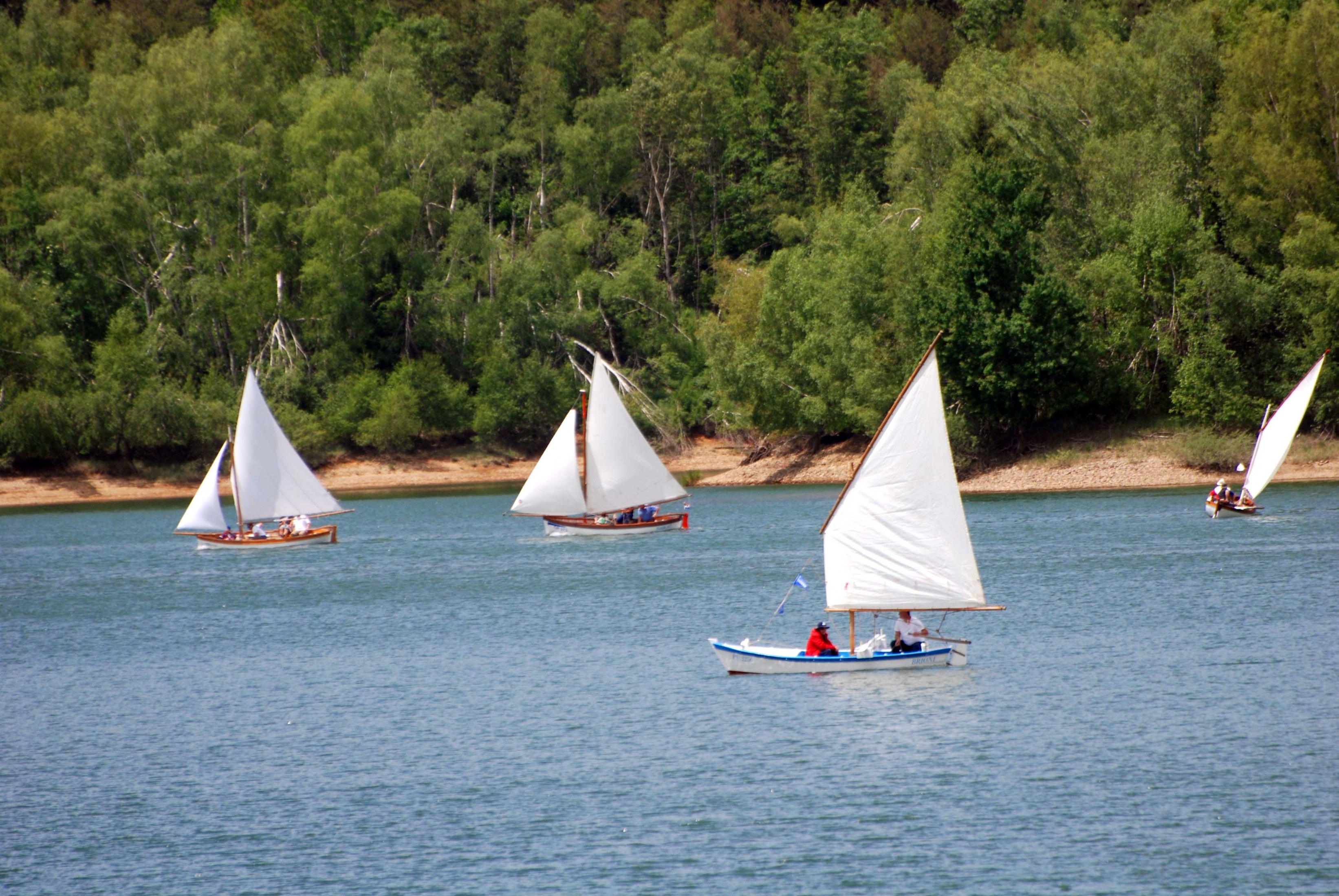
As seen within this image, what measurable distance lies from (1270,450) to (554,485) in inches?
1361

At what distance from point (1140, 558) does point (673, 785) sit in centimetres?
3371

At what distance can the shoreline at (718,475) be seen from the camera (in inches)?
3376

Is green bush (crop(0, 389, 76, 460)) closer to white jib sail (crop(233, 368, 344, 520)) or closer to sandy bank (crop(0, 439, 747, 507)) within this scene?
sandy bank (crop(0, 439, 747, 507))

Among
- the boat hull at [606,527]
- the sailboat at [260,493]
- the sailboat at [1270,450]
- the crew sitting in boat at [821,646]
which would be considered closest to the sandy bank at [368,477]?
the sailboat at [260,493]

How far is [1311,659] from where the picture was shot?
35250 millimetres

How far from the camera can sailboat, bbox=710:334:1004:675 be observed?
34719mm

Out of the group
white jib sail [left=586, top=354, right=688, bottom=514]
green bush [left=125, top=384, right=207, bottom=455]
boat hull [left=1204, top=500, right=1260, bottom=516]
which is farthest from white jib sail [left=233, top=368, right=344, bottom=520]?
boat hull [left=1204, top=500, right=1260, bottom=516]

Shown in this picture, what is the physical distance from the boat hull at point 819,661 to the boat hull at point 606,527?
127 feet

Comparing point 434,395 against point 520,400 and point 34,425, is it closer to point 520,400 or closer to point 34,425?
point 520,400

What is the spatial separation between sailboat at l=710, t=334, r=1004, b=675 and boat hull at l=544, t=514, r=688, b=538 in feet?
131

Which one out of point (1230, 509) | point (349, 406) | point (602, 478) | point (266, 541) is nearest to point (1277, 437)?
point (1230, 509)

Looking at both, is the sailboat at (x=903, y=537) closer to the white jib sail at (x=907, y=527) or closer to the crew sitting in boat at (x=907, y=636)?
the white jib sail at (x=907, y=527)

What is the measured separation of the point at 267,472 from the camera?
72812mm

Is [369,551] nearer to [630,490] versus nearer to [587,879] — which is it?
[630,490]
